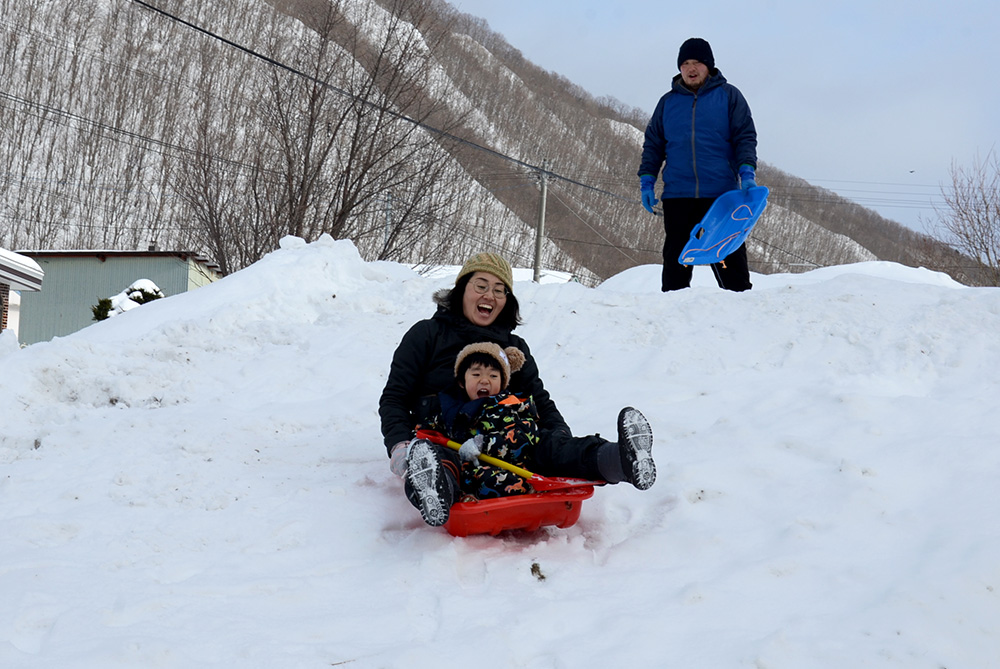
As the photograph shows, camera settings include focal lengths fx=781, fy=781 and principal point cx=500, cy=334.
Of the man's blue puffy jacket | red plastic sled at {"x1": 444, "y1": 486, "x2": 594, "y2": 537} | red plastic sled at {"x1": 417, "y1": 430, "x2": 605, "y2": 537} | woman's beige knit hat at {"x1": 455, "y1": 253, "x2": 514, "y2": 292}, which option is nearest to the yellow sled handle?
red plastic sled at {"x1": 417, "y1": 430, "x2": 605, "y2": 537}

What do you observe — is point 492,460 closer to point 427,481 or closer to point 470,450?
point 470,450

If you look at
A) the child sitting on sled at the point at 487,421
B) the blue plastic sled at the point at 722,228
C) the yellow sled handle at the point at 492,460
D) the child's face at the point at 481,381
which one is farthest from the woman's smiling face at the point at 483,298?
the blue plastic sled at the point at 722,228

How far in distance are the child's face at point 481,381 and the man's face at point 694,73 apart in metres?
3.59

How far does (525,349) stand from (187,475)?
1538mm

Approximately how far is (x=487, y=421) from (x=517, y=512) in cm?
42

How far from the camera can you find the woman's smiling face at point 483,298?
3.36 m

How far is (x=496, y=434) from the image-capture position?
2.87m

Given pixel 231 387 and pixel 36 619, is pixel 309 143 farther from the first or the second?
pixel 36 619

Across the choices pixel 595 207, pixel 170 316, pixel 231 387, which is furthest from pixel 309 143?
pixel 595 207

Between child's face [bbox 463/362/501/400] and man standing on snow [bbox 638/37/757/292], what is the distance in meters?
3.19

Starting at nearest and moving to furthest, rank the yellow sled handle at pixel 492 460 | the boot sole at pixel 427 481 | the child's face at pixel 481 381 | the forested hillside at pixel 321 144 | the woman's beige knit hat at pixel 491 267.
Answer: the boot sole at pixel 427 481
the yellow sled handle at pixel 492 460
the child's face at pixel 481 381
the woman's beige knit hat at pixel 491 267
the forested hillside at pixel 321 144

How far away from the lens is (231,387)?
4.77 m

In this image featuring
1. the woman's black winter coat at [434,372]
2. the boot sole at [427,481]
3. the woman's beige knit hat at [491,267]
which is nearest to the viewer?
the boot sole at [427,481]

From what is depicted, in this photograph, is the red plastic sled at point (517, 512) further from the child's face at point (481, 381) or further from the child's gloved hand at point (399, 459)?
the child's face at point (481, 381)
